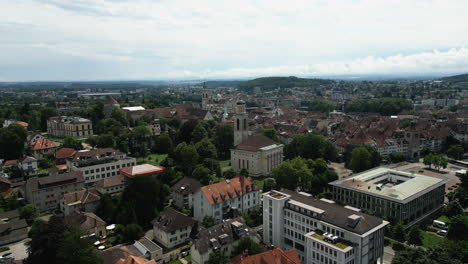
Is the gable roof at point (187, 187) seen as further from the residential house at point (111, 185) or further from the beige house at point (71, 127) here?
the beige house at point (71, 127)

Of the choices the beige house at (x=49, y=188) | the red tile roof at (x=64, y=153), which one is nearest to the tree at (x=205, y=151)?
the beige house at (x=49, y=188)

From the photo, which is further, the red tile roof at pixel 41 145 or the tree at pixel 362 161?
the red tile roof at pixel 41 145

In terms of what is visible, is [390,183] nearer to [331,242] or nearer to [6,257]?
[331,242]

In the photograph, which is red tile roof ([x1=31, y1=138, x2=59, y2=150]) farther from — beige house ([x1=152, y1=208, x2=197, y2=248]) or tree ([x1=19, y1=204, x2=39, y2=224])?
beige house ([x1=152, y1=208, x2=197, y2=248])

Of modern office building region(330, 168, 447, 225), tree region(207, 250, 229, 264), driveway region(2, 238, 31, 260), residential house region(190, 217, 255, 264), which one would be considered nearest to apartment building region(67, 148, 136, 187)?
driveway region(2, 238, 31, 260)

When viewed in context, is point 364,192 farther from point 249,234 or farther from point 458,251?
point 249,234

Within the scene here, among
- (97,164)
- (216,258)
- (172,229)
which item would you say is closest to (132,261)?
(216,258)

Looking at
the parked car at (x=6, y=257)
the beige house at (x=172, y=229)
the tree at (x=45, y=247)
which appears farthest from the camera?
the beige house at (x=172, y=229)
